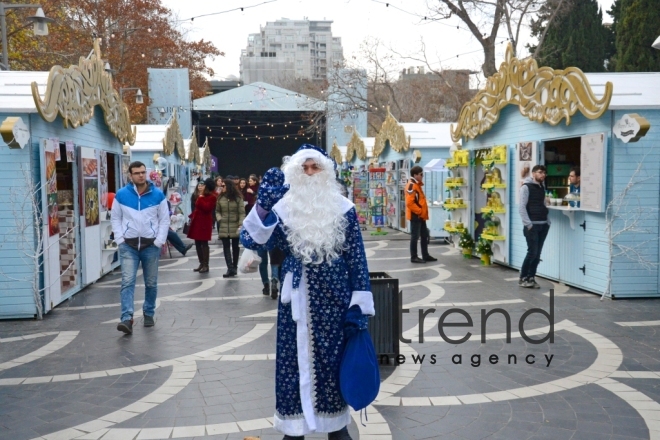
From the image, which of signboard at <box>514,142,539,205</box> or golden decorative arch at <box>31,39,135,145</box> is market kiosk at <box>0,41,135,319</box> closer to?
golden decorative arch at <box>31,39,135,145</box>

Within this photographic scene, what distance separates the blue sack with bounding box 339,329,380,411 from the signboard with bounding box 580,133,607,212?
5747mm

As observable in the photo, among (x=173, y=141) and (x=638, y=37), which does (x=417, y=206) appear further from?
(x=638, y=37)

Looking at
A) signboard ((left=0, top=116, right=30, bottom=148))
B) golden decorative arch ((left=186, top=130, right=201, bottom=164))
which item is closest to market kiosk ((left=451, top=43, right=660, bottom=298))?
signboard ((left=0, top=116, right=30, bottom=148))

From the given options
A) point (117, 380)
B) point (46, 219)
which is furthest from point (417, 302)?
point (46, 219)

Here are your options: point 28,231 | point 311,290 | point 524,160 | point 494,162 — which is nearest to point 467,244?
point 494,162

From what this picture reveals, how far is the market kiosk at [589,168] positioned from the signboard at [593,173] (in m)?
0.01

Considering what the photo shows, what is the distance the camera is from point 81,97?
895cm

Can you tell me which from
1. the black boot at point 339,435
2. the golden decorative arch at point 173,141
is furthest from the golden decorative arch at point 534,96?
the golden decorative arch at point 173,141

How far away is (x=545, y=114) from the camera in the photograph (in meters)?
9.28

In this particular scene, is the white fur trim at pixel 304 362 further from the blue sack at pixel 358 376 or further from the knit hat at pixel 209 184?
→ the knit hat at pixel 209 184

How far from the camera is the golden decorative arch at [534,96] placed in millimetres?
8180

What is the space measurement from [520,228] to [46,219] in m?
7.14

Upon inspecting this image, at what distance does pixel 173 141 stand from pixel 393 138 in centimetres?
632

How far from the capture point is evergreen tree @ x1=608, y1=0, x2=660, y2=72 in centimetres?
2412
